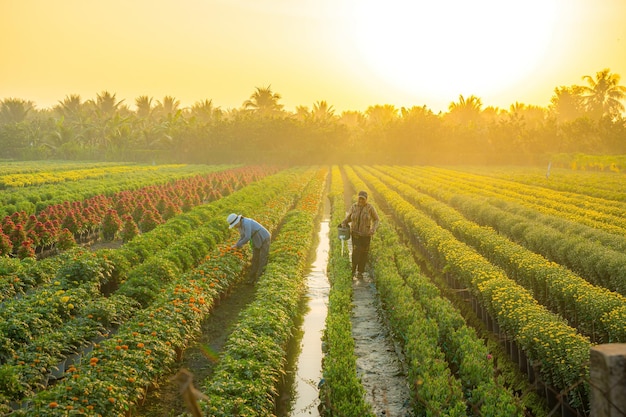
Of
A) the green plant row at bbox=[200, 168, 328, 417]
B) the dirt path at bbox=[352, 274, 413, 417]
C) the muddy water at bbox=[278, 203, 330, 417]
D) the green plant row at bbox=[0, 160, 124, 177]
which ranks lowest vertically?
the muddy water at bbox=[278, 203, 330, 417]

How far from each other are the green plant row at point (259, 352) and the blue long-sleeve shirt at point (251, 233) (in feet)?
2.09

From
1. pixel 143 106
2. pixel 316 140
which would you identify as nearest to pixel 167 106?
pixel 143 106

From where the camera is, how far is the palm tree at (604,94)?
10544cm

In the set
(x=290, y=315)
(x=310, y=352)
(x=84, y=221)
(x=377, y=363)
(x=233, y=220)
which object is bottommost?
(x=310, y=352)

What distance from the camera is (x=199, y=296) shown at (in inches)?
385

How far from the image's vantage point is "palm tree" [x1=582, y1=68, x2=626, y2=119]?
346 ft

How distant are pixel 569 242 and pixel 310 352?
8.23 meters

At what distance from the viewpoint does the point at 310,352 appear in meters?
9.95

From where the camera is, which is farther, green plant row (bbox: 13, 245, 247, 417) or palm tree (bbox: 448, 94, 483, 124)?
palm tree (bbox: 448, 94, 483, 124)

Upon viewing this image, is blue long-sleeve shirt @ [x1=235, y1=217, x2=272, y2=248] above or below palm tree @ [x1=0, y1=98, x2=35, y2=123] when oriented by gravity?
below

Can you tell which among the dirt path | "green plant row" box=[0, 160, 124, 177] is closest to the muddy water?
the dirt path

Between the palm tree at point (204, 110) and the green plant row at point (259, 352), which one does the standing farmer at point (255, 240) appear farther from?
the palm tree at point (204, 110)

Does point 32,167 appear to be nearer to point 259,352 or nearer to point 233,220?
point 233,220

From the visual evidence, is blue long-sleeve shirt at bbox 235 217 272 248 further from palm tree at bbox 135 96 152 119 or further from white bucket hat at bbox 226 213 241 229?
palm tree at bbox 135 96 152 119
